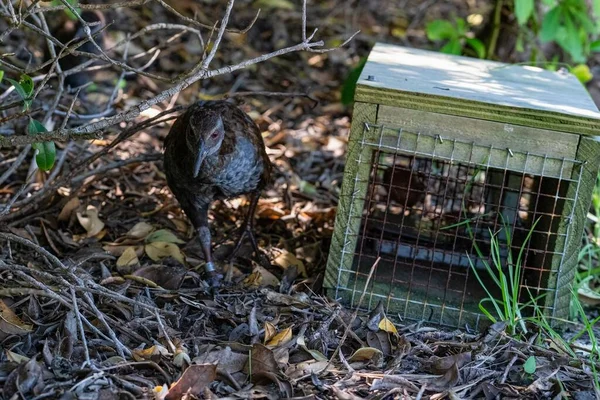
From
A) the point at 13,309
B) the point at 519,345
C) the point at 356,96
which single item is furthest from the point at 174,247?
the point at 519,345

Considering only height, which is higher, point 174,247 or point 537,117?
point 537,117

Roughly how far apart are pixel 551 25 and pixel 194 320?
3715 mm

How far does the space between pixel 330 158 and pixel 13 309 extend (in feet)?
11.0

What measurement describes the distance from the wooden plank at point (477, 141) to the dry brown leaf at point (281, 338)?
104cm

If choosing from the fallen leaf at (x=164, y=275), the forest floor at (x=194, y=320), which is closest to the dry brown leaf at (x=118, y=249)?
the forest floor at (x=194, y=320)

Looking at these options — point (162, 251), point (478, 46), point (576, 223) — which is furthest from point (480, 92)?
point (478, 46)

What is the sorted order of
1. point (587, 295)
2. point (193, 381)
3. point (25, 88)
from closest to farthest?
point (193, 381) → point (25, 88) → point (587, 295)

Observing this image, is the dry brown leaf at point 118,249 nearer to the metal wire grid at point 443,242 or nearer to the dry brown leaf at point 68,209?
the dry brown leaf at point 68,209

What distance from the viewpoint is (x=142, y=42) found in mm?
8086

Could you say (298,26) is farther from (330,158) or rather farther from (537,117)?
(537,117)

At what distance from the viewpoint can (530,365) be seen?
3.96 metres

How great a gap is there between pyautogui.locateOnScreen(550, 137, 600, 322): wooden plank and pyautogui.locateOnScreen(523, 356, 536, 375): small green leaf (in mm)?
615

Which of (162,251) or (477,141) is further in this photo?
(162,251)

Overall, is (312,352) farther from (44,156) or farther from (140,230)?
(140,230)
